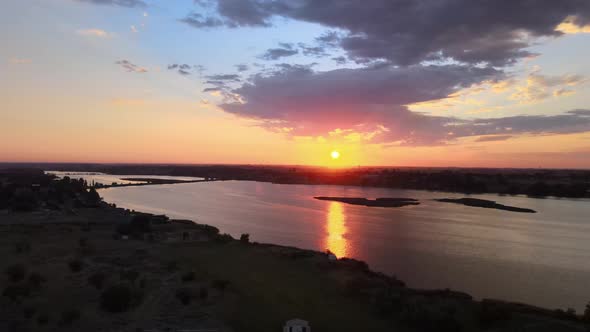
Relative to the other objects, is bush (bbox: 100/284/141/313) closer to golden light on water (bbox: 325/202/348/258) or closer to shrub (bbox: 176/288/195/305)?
shrub (bbox: 176/288/195/305)

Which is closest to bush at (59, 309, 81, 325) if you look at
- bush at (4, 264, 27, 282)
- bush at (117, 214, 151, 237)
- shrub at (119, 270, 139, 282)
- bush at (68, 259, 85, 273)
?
shrub at (119, 270, 139, 282)

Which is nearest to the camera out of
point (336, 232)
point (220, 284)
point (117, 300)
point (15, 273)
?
point (117, 300)

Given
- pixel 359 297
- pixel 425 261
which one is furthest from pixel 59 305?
pixel 425 261

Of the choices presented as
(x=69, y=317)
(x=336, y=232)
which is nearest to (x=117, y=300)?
(x=69, y=317)

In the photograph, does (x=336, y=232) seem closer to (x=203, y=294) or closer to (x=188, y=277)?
(x=188, y=277)

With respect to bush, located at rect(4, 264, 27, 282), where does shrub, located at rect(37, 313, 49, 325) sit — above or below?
below

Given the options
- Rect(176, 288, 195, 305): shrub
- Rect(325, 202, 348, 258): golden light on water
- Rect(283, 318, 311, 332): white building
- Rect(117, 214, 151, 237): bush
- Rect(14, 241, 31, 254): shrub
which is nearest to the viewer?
Rect(283, 318, 311, 332): white building
